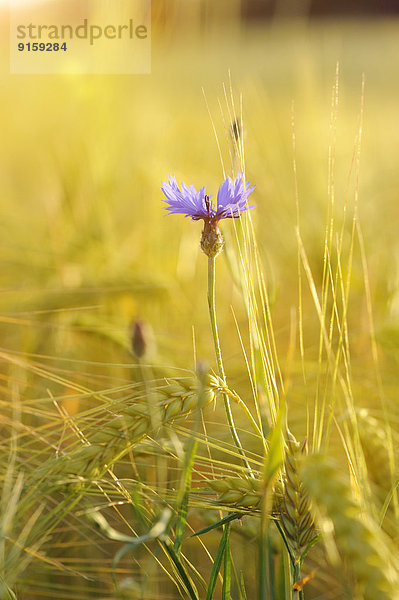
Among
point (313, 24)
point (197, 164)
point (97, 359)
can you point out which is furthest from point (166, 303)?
point (313, 24)

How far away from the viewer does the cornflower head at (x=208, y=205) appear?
52 centimetres

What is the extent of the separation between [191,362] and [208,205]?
1.62 feet

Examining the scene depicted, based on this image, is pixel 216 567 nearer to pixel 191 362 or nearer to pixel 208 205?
pixel 208 205

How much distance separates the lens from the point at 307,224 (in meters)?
1.39

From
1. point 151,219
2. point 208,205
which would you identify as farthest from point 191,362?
point 151,219

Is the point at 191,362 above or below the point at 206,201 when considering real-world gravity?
below

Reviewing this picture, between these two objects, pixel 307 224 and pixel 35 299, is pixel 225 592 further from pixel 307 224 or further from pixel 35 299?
pixel 307 224

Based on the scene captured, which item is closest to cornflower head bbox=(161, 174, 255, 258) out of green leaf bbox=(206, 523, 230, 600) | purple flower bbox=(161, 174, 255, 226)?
purple flower bbox=(161, 174, 255, 226)

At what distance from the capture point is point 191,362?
100 cm

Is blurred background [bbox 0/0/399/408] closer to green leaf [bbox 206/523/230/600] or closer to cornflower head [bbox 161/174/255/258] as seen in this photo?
cornflower head [bbox 161/174/255/258]

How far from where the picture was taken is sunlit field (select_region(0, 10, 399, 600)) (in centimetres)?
46

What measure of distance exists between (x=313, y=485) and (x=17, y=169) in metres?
2.32

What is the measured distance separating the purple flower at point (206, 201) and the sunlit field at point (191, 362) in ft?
0.06

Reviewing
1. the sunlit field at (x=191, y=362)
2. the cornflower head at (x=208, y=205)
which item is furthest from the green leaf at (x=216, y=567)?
the cornflower head at (x=208, y=205)
